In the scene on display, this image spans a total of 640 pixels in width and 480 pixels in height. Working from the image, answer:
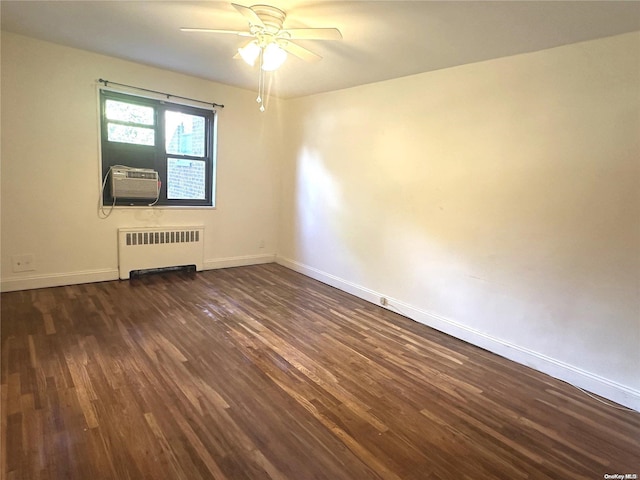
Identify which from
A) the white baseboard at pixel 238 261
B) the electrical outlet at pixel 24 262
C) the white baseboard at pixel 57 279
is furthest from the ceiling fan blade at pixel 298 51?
the electrical outlet at pixel 24 262

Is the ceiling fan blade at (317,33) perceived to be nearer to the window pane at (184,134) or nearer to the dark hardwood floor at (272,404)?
the dark hardwood floor at (272,404)

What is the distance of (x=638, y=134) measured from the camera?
216cm

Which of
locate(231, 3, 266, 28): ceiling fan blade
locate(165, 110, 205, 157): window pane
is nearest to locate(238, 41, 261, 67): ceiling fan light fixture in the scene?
locate(231, 3, 266, 28): ceiling fan blade

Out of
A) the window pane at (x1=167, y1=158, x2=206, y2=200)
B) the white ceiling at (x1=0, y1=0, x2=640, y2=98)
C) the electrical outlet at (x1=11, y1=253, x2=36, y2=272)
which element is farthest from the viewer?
the window pane at (x1=167, y1=158, x2=206, y2=200)

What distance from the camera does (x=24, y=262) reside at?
138 inches

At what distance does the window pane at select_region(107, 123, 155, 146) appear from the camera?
12.8ft

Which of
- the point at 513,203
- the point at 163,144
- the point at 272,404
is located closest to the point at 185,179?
the point at 163,144

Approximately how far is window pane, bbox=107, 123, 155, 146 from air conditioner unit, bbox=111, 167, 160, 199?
34 centimetres

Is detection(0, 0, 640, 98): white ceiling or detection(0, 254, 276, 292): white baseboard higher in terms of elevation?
detection(0, 0, 640, 98): white ceiling

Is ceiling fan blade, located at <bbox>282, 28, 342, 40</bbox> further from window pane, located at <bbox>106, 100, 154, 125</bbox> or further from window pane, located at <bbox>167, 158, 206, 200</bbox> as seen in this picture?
window pane, located at <bbox>167, 158, 206, 200</bbox>

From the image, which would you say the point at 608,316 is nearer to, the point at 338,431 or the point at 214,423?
the point at 338,431

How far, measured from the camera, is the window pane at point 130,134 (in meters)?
3.90

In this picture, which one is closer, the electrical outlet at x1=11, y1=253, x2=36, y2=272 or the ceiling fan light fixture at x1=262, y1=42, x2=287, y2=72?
the ceiling fan light fixture at x1=262, y1=42, x2=287, y2=72

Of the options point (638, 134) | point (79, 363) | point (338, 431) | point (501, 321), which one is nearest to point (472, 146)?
point (638, 134)
